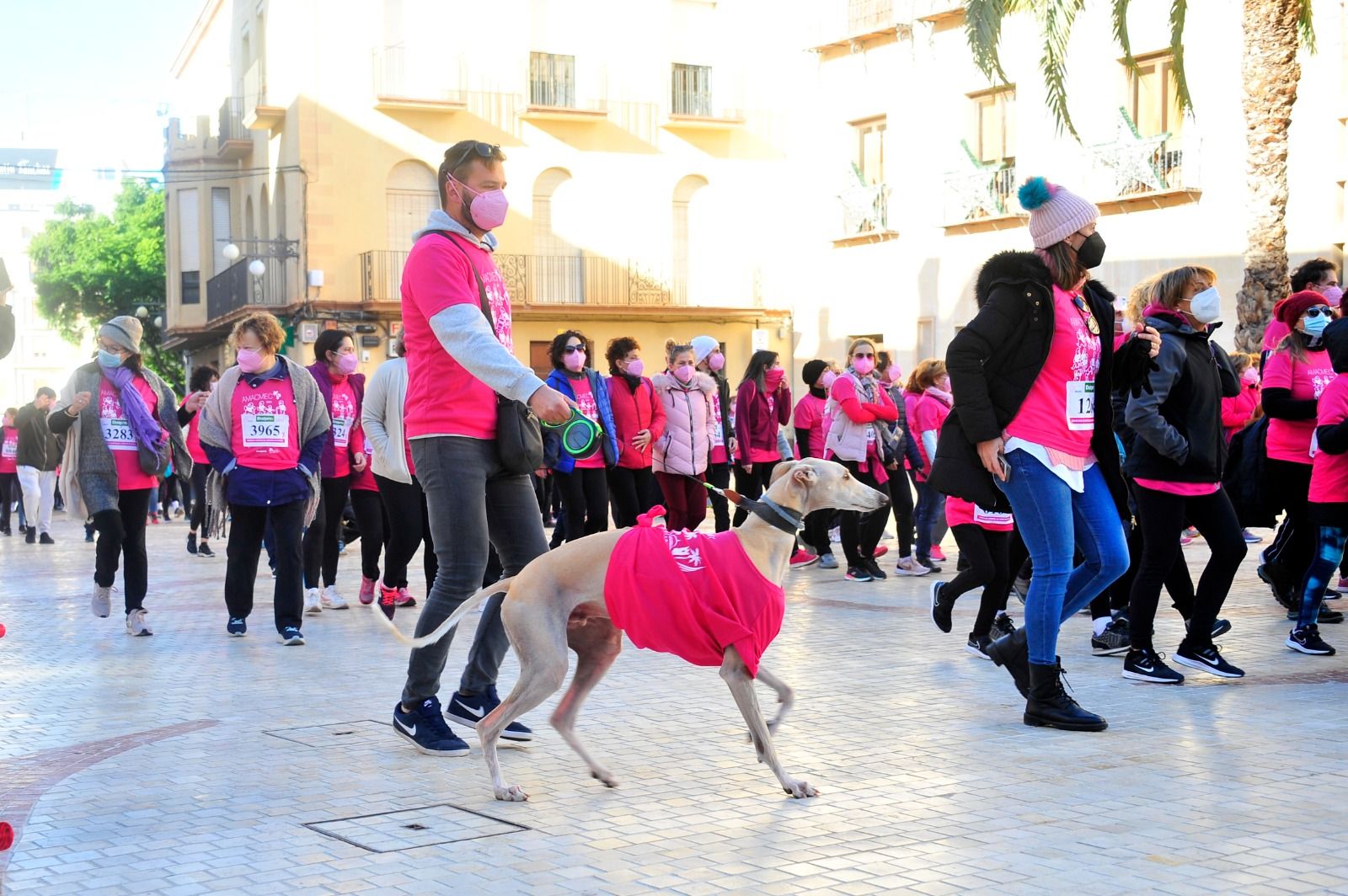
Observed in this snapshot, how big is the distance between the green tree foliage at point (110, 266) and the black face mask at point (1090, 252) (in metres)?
54.0

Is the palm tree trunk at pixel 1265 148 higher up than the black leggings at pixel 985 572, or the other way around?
the palm tree trunk at pixel 1265 148

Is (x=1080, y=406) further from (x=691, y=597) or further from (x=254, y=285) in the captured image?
(x=254, y=285)

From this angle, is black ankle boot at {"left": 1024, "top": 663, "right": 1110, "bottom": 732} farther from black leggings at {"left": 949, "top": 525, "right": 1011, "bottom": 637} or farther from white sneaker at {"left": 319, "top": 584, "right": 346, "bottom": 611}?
white sneaker at {"left": 319, "top": 584, "right": 346, "bottom": 611}

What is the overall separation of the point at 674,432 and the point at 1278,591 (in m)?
5.34

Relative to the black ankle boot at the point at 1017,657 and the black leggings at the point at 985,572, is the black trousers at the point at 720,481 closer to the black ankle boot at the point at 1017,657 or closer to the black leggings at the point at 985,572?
the black leggings at the point at 985,572

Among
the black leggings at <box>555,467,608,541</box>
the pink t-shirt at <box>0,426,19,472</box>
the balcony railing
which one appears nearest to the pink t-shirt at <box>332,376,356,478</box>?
the black leggings at <box>555,467,608,541</box>

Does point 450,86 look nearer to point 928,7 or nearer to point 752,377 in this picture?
point 928,7

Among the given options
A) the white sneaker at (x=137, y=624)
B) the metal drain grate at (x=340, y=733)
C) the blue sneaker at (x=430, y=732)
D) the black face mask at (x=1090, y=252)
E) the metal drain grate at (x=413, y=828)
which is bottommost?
the white sneaker at (x=137, y=624)

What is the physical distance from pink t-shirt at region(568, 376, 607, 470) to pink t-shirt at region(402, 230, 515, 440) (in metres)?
6.01

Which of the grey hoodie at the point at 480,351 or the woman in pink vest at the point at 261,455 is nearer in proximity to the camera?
the grey hoodie at the point at 480,351

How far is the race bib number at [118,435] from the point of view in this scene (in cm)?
1034

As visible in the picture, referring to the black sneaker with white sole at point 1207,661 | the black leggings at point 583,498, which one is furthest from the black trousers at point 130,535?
the black sneaker with white sole at point 1207,661

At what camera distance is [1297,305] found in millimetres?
9234

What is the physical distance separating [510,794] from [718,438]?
915 centimetres
